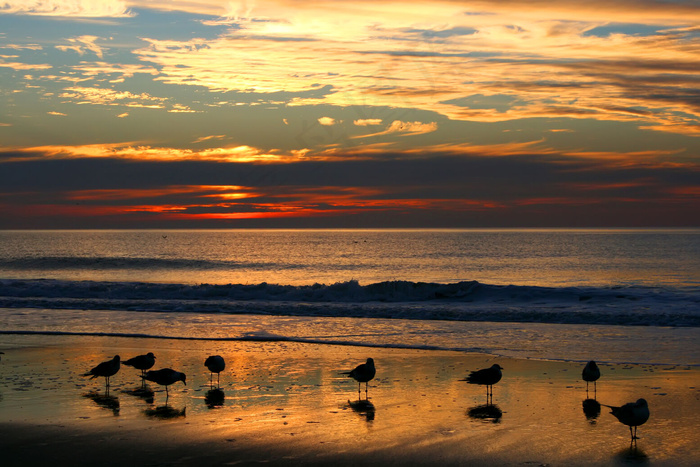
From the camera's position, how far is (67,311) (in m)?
26.7

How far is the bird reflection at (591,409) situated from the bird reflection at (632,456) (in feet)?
4.10

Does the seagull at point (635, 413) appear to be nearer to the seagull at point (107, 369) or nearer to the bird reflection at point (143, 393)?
the bird reflection at point (143, 393)

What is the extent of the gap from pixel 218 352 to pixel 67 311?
13.0 metres

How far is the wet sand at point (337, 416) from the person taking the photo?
8.58 metres

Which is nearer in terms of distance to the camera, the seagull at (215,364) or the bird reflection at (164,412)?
the bird reflection at (164,412)

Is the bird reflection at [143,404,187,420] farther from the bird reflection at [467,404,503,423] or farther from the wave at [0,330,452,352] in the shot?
the wave at [0,330,452,352]

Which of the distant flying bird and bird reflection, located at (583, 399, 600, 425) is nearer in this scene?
bird reflection, located at (583, 399, 600, 425)

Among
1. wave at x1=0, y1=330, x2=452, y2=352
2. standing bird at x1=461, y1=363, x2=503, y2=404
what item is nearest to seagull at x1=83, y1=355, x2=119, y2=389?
wave at x1=0, y1=330, x2=452, y2=352

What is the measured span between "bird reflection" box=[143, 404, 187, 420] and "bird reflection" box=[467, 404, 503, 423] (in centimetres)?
477

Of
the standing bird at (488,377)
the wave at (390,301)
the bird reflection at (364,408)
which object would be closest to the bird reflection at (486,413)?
the standing bird at (488,377)

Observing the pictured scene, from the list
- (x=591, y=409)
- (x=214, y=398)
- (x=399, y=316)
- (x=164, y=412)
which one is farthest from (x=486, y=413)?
(x=399, y=316)

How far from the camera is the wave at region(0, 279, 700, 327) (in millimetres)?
25156

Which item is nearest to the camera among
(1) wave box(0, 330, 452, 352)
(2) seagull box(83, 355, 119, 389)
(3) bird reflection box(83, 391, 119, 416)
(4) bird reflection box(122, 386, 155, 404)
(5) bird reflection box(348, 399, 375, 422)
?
(5) bird reflection box(348, 399, 375, 422)

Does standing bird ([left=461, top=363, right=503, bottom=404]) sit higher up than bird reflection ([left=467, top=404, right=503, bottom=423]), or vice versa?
standing bird ([left=461, top=363, right=503, bottom=404])
